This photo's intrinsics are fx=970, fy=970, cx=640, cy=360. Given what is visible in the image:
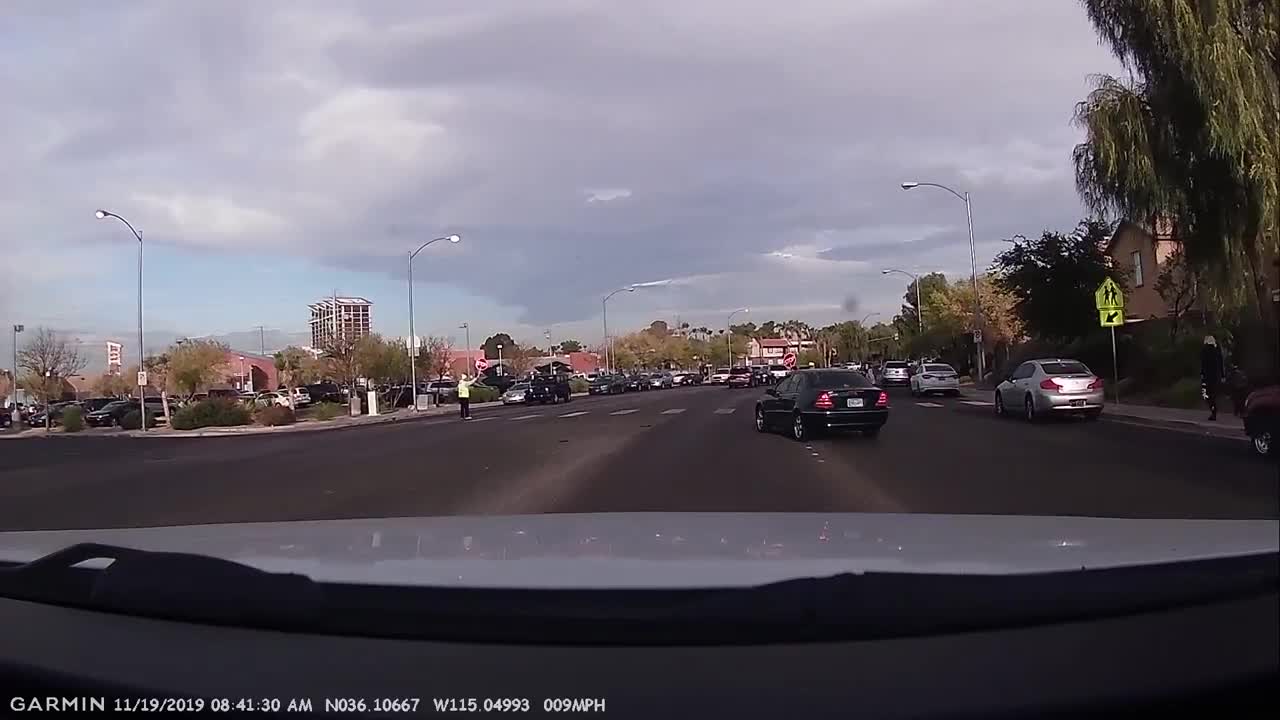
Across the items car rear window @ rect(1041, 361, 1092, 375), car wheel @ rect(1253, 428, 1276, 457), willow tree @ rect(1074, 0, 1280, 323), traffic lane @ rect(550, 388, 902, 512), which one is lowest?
traffic lane @ rect(550, 388, 902, 512)

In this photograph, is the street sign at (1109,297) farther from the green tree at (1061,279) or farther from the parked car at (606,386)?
the parked car at (606,386)

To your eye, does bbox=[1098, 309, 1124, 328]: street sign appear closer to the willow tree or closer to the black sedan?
the willow tree

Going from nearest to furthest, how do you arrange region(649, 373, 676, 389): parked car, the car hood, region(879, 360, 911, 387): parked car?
1. the car hood
2. region(879, 360, 911, 387): parked car
3. region(649, 373, 676, 389): parked car

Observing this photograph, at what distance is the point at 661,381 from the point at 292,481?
70.3m

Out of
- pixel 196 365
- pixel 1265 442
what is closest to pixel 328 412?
pixel 196 365

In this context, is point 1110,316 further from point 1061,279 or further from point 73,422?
point 73,422

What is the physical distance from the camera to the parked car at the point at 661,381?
82.8 metres

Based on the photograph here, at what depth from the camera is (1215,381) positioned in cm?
1992

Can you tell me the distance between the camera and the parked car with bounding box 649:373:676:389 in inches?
3258

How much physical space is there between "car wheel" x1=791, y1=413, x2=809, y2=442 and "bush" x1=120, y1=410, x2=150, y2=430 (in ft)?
116

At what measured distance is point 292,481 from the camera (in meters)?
15.0

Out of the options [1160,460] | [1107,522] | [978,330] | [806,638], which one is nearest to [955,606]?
[806,638]

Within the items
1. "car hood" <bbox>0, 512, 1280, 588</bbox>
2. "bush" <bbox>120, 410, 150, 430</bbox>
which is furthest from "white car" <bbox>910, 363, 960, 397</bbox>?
"car hood" <bbox>0, 512, 1280, 588</bbox>

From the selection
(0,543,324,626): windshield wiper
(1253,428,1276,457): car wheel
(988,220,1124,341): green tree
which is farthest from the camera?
(988,220,1124,341): green tree
